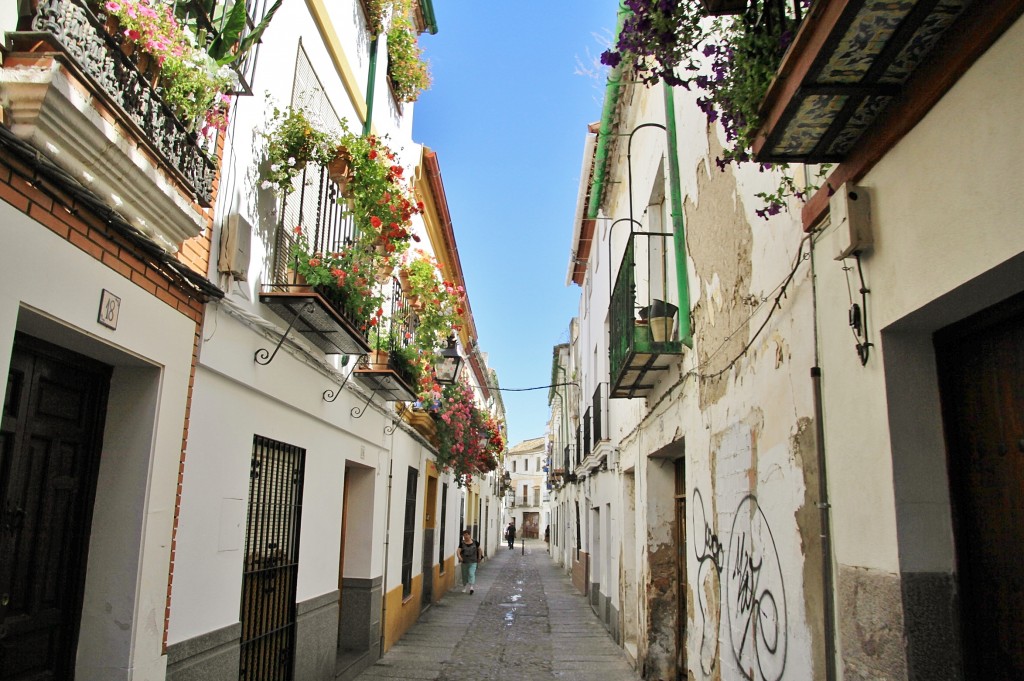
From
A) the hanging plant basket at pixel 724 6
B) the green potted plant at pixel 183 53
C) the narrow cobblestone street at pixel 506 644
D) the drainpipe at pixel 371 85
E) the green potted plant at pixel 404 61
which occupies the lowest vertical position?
the narrow cobblestone street at pixel 506 644

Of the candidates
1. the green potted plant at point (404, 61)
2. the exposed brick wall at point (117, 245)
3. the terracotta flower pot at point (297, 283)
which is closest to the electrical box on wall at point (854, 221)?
the exposed brick wall at point (117, 245)

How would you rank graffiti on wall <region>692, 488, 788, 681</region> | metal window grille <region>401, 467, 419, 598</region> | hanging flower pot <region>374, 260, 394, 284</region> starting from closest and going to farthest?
graffiti on wall <region>692, 488, 788, 681</region> → hanging flower pot <region>374, 260, 394, 284</region> → metal window grille <region>401, 467, 419, 598</region>

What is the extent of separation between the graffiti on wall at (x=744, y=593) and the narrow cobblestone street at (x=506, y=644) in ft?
11.4

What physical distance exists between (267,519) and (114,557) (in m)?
2.09

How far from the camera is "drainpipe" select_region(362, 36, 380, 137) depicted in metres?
8.13

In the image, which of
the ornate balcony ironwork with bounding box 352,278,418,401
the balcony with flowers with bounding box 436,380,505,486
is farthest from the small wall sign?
the balcony with flowers with bounding box 436,380,505,486

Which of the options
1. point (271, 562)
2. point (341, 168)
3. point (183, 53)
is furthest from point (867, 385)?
point (271, 562)

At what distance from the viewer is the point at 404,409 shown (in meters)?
10.7

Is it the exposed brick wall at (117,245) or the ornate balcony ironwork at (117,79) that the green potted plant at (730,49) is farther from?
the exposed brick wall at (117,245)

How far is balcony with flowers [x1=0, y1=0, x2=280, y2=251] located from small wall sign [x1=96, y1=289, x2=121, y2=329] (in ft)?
1.28

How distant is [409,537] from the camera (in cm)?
1165

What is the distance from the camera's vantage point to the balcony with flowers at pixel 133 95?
9.15 feet

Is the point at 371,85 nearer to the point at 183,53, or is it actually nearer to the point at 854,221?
the point at 183,53

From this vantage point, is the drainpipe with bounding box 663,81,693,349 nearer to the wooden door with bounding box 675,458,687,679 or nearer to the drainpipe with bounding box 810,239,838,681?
the wooden door with bounding box 675,458,687,679
